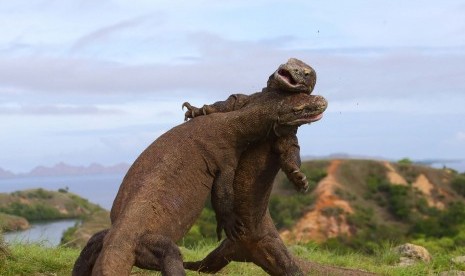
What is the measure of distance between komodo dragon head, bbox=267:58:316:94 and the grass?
3.09 m

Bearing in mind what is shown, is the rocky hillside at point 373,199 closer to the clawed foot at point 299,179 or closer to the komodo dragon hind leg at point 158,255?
the clawed foot at point 299,179

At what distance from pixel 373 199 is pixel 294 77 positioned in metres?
27.2

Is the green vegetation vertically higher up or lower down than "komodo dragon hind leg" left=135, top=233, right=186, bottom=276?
lower down

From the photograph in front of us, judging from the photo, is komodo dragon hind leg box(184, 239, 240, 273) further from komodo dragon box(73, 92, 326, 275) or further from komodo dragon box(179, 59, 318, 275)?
komodo dragon box(73, 92, 326, 275)

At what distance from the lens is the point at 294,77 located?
6973 mm

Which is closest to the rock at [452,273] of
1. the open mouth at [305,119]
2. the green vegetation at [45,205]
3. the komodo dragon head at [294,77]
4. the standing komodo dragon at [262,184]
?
the standing komodo dragon at [262,184]

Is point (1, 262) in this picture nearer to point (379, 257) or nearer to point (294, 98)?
point (294, 98)

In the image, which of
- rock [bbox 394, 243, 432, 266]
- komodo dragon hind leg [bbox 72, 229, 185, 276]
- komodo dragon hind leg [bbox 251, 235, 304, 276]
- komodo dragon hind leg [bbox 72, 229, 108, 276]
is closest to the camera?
komodo dragon hind leg [bbox 72, 229, 185, 276]

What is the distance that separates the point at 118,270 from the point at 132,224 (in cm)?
38

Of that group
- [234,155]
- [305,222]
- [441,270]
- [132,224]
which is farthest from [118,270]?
[305,222]

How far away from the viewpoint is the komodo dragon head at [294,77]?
22.9ft

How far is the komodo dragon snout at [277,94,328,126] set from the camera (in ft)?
23.0

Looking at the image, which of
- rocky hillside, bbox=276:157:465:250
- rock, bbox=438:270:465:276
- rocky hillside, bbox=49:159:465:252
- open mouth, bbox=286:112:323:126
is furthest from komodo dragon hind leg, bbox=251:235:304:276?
rocky hillside, bbox=276:157:465:250

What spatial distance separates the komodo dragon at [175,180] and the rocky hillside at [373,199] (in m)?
21.8
